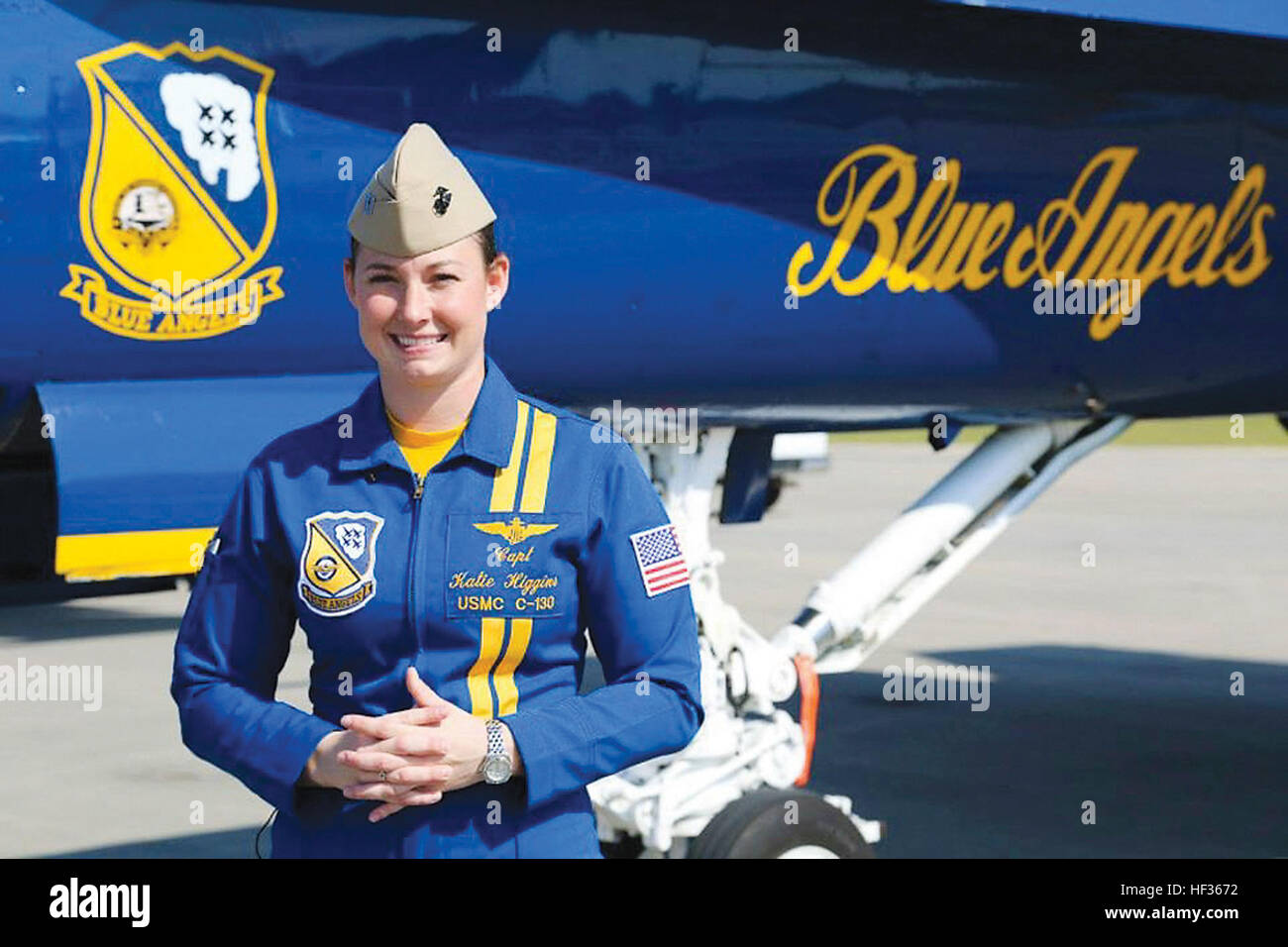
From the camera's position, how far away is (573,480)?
2.95m

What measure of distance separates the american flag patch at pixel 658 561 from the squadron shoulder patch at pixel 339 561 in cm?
42

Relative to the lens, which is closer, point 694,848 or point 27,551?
point 27,551

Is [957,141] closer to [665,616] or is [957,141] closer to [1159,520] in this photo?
[665,616]

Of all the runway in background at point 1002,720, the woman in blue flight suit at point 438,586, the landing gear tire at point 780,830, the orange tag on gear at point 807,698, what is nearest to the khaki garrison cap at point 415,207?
the woman in blue flight suit at point 438,586

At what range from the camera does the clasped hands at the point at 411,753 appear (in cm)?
270

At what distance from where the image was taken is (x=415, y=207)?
9.27 ft

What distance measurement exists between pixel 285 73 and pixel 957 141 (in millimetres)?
2531

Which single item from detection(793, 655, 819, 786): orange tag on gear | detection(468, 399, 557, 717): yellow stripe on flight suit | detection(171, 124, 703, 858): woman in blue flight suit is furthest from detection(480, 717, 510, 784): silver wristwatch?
detection(793, 655, 819, 786): orange tag on gear

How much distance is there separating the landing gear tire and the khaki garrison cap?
3873mm

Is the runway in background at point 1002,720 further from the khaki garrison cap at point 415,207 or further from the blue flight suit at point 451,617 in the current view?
the khaki garrison cap at point 415,207

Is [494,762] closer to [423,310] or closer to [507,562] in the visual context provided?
[507,562]

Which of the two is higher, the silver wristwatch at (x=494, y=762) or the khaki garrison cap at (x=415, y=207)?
the khaki garrison cap at (x=415, y=207)

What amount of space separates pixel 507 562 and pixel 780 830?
3731mm
